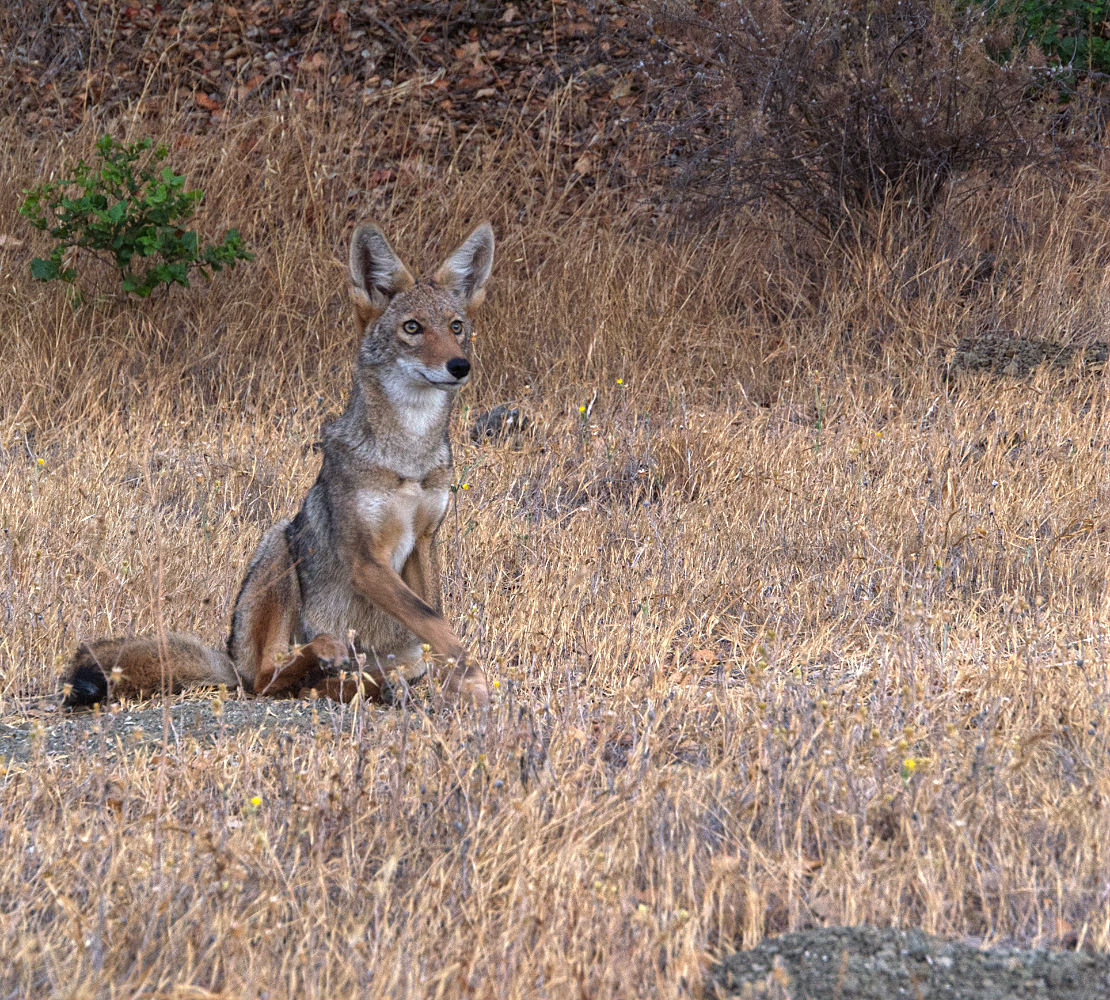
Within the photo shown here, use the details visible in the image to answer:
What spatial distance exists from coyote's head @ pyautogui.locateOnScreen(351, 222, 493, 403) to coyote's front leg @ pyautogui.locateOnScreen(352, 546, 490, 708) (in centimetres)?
63

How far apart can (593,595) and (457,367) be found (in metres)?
Result: 1.24

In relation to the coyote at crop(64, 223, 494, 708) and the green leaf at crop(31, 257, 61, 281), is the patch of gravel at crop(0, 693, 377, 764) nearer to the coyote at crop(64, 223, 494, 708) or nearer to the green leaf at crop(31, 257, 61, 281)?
the coyote at crop(64, 223, 494, 708)

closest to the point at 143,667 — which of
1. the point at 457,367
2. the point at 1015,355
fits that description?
the point at 457,367

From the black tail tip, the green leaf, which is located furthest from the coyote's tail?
the green leaf

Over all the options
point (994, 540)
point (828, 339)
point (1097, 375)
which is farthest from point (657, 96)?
point (994, 540)

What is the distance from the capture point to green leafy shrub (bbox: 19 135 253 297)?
27.9 ft

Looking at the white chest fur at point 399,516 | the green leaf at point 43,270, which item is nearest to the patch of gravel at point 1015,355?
the white chest fur at point 399,516

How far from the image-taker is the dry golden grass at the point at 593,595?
2.93 metres

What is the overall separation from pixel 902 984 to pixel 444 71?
36.2 ft

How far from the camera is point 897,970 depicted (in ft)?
8.72

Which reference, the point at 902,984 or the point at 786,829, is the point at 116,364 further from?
the point at 902,984

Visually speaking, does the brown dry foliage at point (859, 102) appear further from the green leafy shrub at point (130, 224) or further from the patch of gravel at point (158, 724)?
the patch of gravel at point (158, 724)

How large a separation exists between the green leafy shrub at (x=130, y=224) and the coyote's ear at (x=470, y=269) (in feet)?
12.9

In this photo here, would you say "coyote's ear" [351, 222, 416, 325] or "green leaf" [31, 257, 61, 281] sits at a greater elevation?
"coyote's ear" [351, 222, 416, 325]
